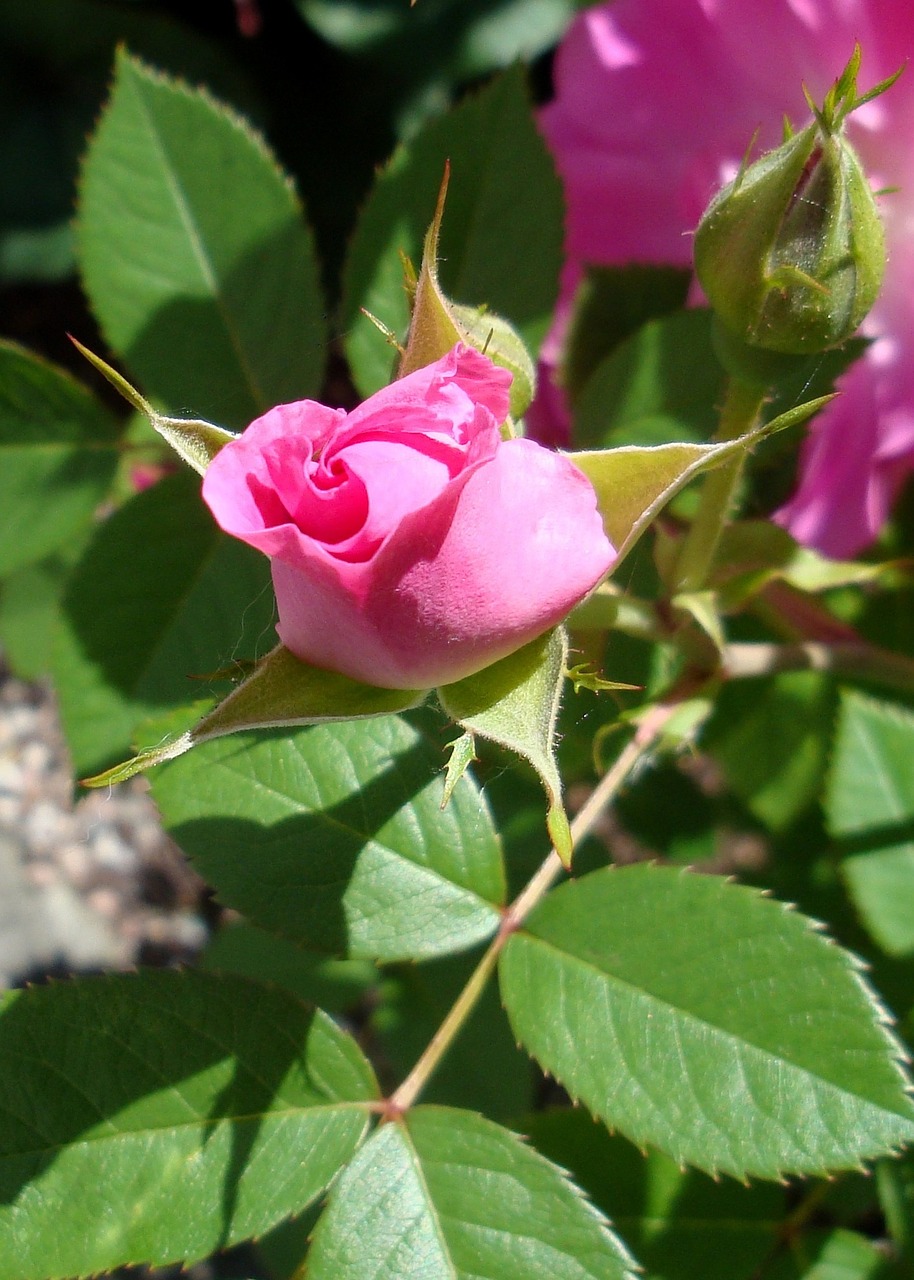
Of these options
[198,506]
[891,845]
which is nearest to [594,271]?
[198,506]

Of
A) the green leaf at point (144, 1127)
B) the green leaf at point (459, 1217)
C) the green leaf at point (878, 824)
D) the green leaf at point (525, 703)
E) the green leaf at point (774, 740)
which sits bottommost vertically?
the green leaf at point (774, 740)

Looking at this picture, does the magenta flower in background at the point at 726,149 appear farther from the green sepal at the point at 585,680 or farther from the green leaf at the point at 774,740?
the green sepal at the point at 585,680

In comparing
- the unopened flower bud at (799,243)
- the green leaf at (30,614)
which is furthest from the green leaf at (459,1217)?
the green leaf at (30,614)

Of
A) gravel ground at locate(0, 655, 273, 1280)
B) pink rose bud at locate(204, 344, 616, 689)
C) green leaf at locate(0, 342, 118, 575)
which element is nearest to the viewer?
pink rose bud at locate(204, 344, 616, 689)

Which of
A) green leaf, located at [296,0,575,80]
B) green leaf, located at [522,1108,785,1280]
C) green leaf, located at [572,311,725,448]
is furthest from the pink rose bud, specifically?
green leaf, located at [296,0,575,80]

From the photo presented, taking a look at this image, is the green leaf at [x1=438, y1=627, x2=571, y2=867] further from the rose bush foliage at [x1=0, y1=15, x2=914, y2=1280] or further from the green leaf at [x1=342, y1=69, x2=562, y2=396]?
the green leaf at [x1=342, y1=69, x2=562, y2=396]

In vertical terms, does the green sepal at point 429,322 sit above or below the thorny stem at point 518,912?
above

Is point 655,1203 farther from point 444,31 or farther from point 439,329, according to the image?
point 444,31
